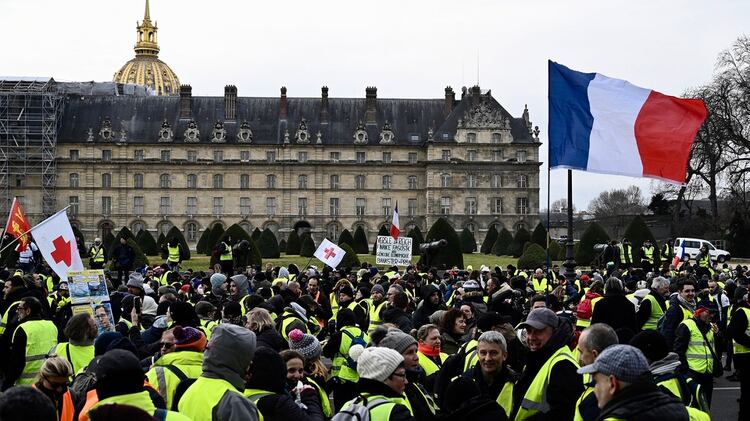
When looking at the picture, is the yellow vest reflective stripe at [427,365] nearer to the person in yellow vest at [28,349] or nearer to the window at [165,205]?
the person in yellow vest at [28,349]

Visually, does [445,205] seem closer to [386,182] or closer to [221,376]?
[386,182]

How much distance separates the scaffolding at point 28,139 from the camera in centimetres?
6475

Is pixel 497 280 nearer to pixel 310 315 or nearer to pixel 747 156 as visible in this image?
pixel 310 315

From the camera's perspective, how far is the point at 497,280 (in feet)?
50.0

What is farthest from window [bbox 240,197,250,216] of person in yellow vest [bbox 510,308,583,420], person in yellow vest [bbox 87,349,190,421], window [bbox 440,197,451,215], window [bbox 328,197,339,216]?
person in yellow vest [bbox 87,349,190,421]

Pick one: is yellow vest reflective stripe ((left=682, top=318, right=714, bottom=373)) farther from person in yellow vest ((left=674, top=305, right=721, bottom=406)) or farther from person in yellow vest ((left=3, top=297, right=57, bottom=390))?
person in yellow vest ((left=3, top=297, right=57, bottom=390))

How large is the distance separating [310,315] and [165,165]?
196ft

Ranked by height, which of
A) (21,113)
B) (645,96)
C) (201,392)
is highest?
(21,113)

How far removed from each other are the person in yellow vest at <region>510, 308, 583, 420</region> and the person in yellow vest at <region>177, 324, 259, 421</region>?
69.0 inches

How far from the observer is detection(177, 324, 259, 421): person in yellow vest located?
5109 mm

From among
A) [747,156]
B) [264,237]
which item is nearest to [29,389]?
[264,237]

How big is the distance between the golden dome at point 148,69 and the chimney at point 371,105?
43954mm

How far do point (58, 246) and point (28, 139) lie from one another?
56661 mm

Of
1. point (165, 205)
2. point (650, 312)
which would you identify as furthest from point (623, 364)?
point (165, 205)
